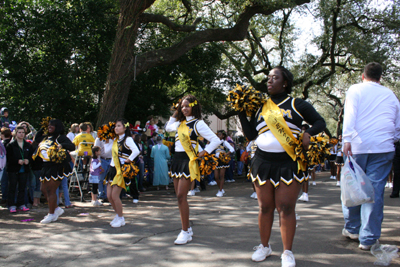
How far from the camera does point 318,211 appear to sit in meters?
6.94

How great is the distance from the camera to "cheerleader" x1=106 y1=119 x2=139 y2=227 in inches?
228

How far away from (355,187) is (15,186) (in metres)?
7.03

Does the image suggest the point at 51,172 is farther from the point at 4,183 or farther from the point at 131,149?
the point at 4,183

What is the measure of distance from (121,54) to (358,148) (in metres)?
10.1

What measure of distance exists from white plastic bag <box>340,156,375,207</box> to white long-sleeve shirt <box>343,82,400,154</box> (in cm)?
36

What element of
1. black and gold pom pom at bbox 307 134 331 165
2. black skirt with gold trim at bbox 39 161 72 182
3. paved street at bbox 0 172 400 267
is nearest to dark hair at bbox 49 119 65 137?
black skirt with gold trim at bbox 39 161 72 182

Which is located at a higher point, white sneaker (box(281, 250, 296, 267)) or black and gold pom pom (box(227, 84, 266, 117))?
black and gold pom pom (box(227, 84, 266, 117))

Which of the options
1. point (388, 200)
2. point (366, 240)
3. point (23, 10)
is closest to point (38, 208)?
point (366, 240)

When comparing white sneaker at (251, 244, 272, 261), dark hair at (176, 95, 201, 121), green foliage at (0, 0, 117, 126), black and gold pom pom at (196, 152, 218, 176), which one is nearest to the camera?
white sneaker at (251, 244, 272, 261)

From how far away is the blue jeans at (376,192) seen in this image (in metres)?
4.08

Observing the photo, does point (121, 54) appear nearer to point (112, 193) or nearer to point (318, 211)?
point (112, 193)

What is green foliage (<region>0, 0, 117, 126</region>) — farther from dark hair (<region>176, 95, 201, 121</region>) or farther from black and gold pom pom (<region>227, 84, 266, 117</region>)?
black and gold pom pom (<region>227, 84, 266, 117</region>)

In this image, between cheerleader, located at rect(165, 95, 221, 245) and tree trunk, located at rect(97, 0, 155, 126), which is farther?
tree trunk, located at rect(97, 0, 155, 126)

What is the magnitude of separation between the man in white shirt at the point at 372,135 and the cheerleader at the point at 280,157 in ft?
2.98
